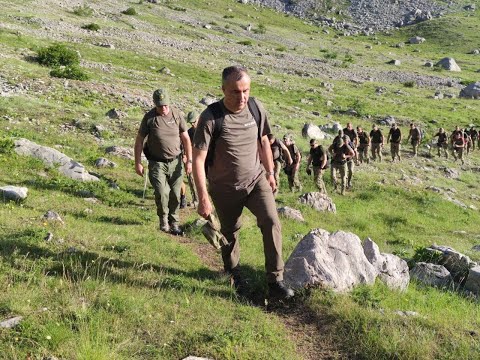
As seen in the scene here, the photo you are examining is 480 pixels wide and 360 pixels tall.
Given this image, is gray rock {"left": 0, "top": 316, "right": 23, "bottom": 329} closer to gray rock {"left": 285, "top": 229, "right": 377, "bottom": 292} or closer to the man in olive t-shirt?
the man in olive t-shirt

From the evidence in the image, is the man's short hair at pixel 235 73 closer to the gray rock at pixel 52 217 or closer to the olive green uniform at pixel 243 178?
the olive green uniform at pixel 243 178

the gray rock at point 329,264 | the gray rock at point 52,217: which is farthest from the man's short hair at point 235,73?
the gray rock at point 52,217

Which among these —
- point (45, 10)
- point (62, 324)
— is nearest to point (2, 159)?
point (62, 324)

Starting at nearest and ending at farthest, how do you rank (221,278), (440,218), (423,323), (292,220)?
(423,323) < (221,278) < (292,220) < (440,218)

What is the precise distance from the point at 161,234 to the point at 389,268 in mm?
4314

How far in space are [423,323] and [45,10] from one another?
5268cm

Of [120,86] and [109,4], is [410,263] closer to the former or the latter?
[120,86]

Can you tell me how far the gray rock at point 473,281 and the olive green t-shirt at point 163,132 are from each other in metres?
6.14

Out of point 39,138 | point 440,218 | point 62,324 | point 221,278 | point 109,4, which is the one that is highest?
point 109,4

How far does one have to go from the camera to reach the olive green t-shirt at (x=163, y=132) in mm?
8648

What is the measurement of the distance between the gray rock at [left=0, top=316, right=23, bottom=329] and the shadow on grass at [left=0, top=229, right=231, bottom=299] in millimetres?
973

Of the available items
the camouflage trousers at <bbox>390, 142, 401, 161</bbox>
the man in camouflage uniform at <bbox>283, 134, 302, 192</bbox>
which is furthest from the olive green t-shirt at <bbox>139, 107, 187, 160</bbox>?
the camouflage trousers at <bbox>390, 142, 401, 161</bbox>

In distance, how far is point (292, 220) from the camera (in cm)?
1248

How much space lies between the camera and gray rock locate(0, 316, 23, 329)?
412 centimetres
